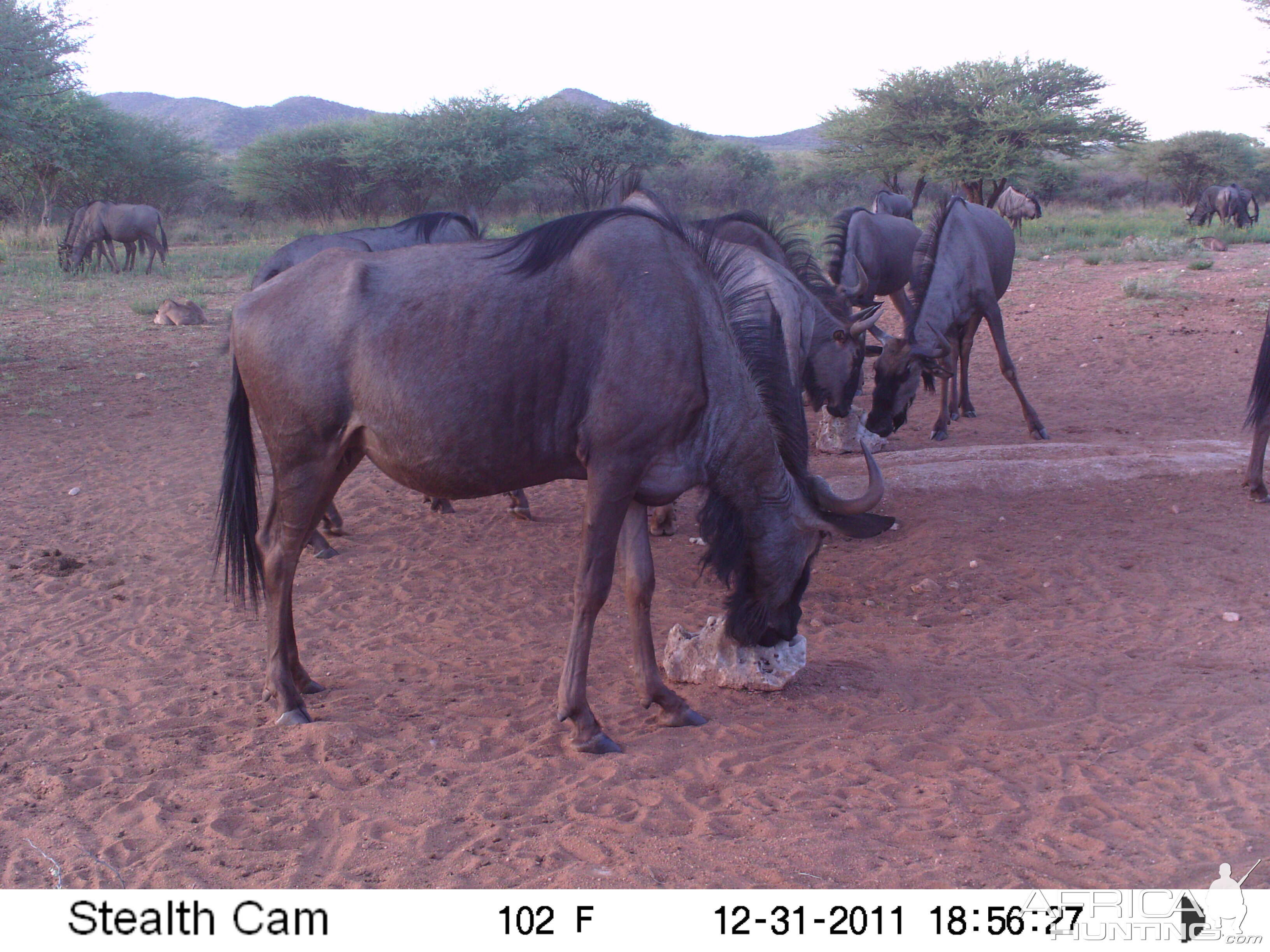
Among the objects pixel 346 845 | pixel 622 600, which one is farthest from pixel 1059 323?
pixel 346 845

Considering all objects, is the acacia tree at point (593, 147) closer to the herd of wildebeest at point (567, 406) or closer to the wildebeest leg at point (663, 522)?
the wildebeest leg at point (663, 522)

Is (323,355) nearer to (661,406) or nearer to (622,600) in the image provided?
(661,406)

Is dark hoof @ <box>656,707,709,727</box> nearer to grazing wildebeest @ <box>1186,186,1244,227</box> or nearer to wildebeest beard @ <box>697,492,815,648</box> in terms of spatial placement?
wildebeest beard @ <box>697,492,815,648</box>

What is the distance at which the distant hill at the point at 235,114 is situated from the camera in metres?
85.9

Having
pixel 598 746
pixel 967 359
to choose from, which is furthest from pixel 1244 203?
pixel 598 746

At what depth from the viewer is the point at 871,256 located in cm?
993

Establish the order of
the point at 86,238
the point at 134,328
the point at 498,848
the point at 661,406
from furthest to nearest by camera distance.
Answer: the point at 86,238, the point at 134,328, the point at 661,406, the point at 498,848

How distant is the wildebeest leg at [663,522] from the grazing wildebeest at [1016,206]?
82.6 ft

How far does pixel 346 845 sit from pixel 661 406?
71.5 inches

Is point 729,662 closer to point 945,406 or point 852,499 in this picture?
point 852,499

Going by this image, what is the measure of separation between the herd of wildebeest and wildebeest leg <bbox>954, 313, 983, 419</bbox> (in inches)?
220

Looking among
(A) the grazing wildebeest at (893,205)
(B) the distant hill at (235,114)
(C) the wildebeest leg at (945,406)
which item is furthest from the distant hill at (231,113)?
(C) the wildebeest leg at (945,406)

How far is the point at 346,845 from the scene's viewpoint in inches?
111

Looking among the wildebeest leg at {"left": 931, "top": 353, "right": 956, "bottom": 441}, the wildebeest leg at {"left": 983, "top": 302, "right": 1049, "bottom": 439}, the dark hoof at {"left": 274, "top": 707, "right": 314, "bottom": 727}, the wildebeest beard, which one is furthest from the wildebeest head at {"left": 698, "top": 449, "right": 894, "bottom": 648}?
the wildebeest leg at {"left": 983, "top": 302, "right": 1049, "bottom": 439}
